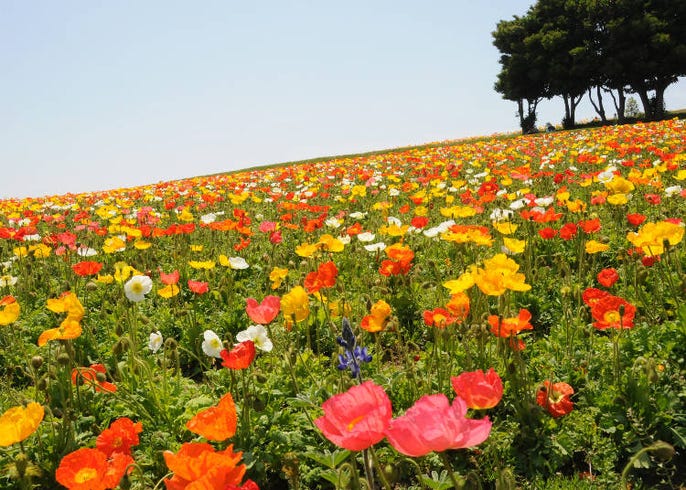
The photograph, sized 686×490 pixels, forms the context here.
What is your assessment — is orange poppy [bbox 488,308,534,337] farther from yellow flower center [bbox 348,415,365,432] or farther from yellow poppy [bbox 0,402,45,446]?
yellow poppy [bbox 0,402,45,446]

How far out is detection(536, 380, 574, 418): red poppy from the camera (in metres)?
2.17

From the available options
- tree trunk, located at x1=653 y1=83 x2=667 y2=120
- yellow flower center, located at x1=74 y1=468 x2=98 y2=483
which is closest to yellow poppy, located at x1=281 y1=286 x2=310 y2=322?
yellow flower center, located at x1=74 y1=468 x2=98 y2=483

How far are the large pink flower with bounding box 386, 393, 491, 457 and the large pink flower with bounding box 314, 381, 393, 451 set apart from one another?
0.03 m

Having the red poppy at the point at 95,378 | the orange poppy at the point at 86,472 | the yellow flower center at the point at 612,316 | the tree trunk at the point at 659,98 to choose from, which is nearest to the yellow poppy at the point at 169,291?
the red poppy at the point at 95,378

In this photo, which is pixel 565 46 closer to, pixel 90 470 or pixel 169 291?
pixel 169 291

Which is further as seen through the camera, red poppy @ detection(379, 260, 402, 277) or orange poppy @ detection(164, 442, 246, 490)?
red poppy @ detection(379, 260, 402, 277)

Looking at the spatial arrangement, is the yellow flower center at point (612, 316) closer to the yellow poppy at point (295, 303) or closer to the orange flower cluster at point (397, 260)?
the orange flower cluster at point (397, 260)

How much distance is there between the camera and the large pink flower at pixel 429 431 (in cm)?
106

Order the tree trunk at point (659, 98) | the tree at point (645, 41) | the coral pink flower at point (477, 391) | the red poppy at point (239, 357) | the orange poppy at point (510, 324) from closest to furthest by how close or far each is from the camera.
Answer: the coral pink flower at point (477, 391) < the red poppy at point (239, 357) < the orange poppy at point (510, 324) < the tree at point (645, 41) < the tree trunk at point (659, 98)

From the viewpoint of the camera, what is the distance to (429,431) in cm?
107

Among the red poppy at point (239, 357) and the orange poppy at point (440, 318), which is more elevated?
the red poppy at point (239, 357)

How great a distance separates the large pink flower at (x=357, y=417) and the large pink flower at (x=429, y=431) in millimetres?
34

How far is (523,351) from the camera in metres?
2.76

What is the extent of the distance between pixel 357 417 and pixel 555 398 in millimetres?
1406
